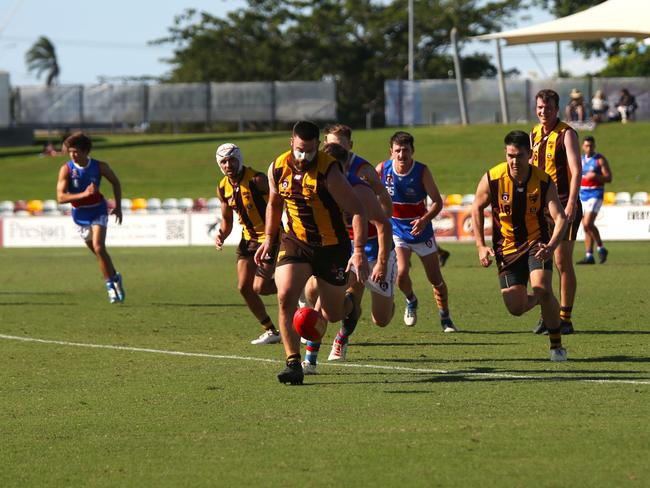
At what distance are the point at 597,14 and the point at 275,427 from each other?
25.2ft

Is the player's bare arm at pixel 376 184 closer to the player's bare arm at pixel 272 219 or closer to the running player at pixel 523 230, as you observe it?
the running player at pixel 523 230

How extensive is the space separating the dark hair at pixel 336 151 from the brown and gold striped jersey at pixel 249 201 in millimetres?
2399

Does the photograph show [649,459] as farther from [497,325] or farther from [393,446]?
[497,325]

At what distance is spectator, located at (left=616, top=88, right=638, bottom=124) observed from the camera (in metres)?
53.5

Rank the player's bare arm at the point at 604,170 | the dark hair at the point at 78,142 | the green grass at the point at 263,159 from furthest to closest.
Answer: the green grass at the point at 263,159 < the player's bare arm at the point at 604,170 < the dark hair at the point at 78,142

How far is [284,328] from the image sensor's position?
32.0ft

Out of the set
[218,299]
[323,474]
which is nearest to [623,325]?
[218,299]

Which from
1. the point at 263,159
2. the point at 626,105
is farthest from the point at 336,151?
the point at 626,105

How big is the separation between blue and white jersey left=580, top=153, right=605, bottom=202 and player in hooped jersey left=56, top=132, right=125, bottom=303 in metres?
8.81

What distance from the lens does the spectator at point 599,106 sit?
169 ft

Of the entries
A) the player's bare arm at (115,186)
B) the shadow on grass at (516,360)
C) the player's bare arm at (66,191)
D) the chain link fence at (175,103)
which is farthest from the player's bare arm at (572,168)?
the chain link fence at (175,103)

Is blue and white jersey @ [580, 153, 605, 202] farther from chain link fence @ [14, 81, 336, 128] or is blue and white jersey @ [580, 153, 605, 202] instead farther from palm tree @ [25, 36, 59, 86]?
palm tree @ [25, 36, 59, 86]

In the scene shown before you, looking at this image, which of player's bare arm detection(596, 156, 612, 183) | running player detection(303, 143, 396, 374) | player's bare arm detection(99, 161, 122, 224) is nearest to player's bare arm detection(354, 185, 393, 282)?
running player detection(303, 143, 396, 374)

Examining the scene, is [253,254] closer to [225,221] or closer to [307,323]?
[225,221]
